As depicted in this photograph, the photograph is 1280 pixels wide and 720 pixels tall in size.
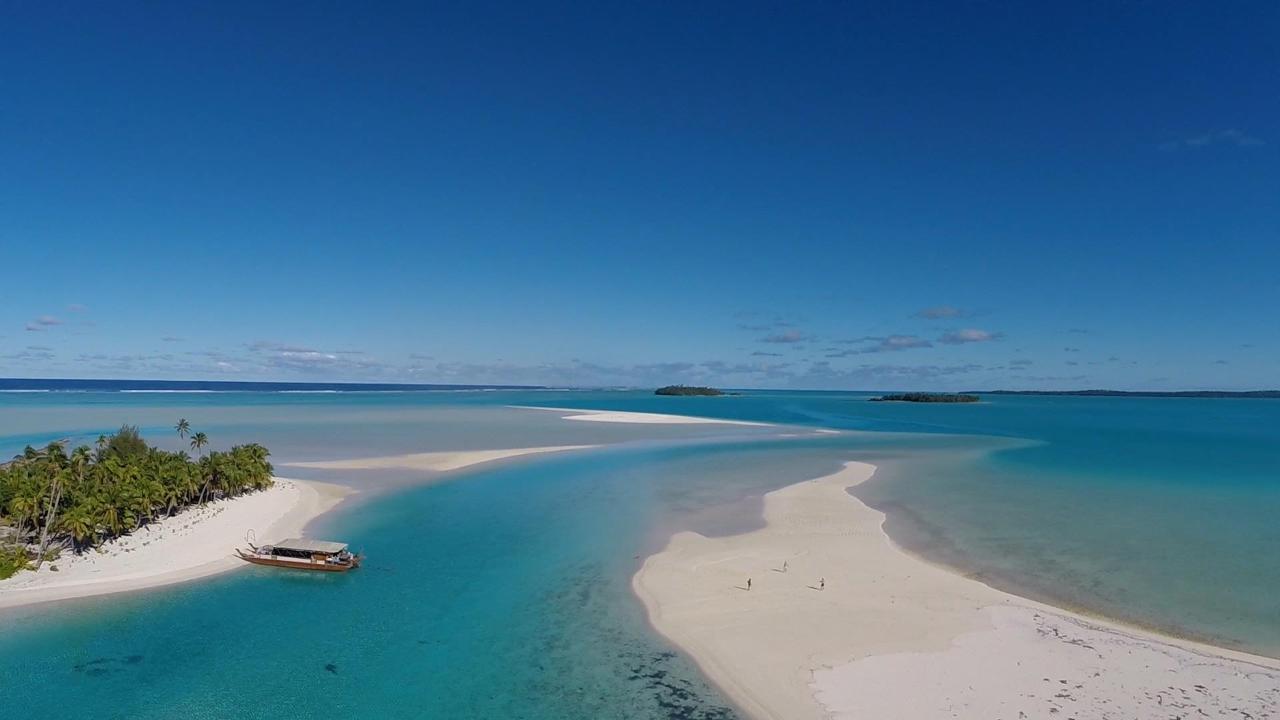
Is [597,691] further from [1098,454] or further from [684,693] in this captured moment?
[1098,454]

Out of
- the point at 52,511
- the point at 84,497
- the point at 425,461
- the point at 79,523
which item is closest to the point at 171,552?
the point at 79,523

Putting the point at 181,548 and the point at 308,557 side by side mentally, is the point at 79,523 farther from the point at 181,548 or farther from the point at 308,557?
the point at 308,557

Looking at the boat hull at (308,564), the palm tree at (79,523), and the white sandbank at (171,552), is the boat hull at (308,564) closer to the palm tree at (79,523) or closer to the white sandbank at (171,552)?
the white sandbank at (171,552)

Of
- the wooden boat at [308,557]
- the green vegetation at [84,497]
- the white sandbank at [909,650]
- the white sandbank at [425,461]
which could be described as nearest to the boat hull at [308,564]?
the wooden boat at [308,557]

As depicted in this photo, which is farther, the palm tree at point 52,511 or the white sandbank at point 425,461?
the white sandbank at point 425,461

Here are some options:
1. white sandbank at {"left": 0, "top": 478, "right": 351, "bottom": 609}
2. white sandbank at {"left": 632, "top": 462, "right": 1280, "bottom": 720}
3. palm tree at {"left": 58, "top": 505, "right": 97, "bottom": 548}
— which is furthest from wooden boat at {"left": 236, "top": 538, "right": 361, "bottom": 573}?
white sandbank at {"left": 632, "top": 462, "right": 1280, "bottom": 720}

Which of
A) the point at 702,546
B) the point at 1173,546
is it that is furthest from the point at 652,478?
the point at 1173,546

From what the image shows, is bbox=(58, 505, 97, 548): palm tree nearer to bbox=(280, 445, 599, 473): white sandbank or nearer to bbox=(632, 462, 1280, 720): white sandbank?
bbox=(632, 462, 1280, 720): white sandbank
